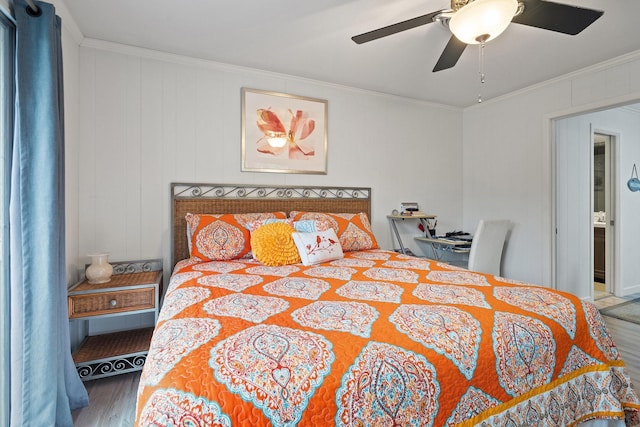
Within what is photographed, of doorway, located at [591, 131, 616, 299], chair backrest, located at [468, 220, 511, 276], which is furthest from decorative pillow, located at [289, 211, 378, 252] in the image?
doorway, located at [591, 131, 616, 299]

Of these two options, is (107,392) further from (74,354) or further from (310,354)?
(310,354)

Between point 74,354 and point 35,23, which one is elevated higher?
point 35,23

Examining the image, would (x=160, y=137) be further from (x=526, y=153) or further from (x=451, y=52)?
(x=526, y=153)

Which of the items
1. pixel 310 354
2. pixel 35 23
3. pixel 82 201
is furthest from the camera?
pixel 82 201

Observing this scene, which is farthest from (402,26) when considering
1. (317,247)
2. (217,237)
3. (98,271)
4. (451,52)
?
(98,271)

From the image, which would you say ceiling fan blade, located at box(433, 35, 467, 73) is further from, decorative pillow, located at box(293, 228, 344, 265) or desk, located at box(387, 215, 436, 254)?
desk, located at box(387, 215, 436, 254)

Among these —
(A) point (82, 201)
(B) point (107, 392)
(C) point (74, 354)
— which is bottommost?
(B) point (107, 392)

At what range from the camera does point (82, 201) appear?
2.41 m

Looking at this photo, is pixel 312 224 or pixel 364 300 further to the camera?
pixel 312 224

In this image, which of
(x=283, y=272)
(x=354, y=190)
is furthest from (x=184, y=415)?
(x=354, y=190)

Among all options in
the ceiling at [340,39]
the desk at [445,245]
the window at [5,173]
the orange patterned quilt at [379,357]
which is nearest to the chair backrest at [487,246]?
the desk at [445,245]

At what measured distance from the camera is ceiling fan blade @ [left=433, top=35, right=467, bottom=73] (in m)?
1.98

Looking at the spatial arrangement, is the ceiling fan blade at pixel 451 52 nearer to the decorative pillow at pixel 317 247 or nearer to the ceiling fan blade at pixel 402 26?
the ceiling fan blade at pixel 402 26

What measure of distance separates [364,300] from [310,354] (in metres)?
0.52
